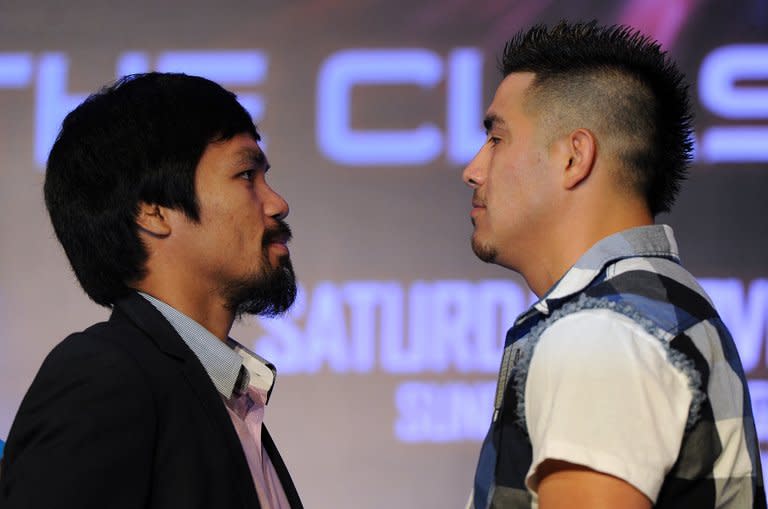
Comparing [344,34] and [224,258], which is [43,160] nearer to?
[344,34]

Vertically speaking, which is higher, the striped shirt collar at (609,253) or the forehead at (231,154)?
the forehead at (231,154)

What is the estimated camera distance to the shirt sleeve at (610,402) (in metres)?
1.08

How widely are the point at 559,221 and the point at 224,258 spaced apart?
622 mm

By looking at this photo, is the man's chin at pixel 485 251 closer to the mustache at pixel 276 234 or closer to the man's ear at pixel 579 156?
the man's ear at pixel 579 156

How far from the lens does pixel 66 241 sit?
1.70 meters

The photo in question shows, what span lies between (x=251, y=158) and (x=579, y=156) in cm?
65

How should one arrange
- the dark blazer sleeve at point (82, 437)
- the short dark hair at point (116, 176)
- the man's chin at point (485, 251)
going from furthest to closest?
the short dark hair at point (116, 176) < the man's chin at point (485, 251) < the dark blazer sleeve at point (82, 437)

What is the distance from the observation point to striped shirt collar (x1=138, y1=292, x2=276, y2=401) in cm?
160

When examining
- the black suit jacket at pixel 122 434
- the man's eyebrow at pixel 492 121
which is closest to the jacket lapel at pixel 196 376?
the black suit jacket at pixel 122 434

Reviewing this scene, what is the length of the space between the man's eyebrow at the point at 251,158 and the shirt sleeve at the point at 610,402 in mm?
815

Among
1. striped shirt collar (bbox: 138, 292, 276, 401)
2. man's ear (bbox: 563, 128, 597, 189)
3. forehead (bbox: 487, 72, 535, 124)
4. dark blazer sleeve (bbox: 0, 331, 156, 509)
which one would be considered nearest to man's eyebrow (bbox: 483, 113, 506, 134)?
forehead (bbox: 487, 72, 535, 124)

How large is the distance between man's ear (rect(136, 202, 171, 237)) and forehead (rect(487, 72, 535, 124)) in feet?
1.95

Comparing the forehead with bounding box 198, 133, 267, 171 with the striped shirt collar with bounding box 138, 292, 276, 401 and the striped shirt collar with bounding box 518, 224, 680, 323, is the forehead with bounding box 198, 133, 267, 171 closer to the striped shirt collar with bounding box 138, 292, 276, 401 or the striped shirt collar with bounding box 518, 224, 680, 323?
the striped shirt collar with bounding box 138, 292, 276, 401

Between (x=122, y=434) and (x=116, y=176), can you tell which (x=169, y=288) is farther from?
(x=122, y=434)
